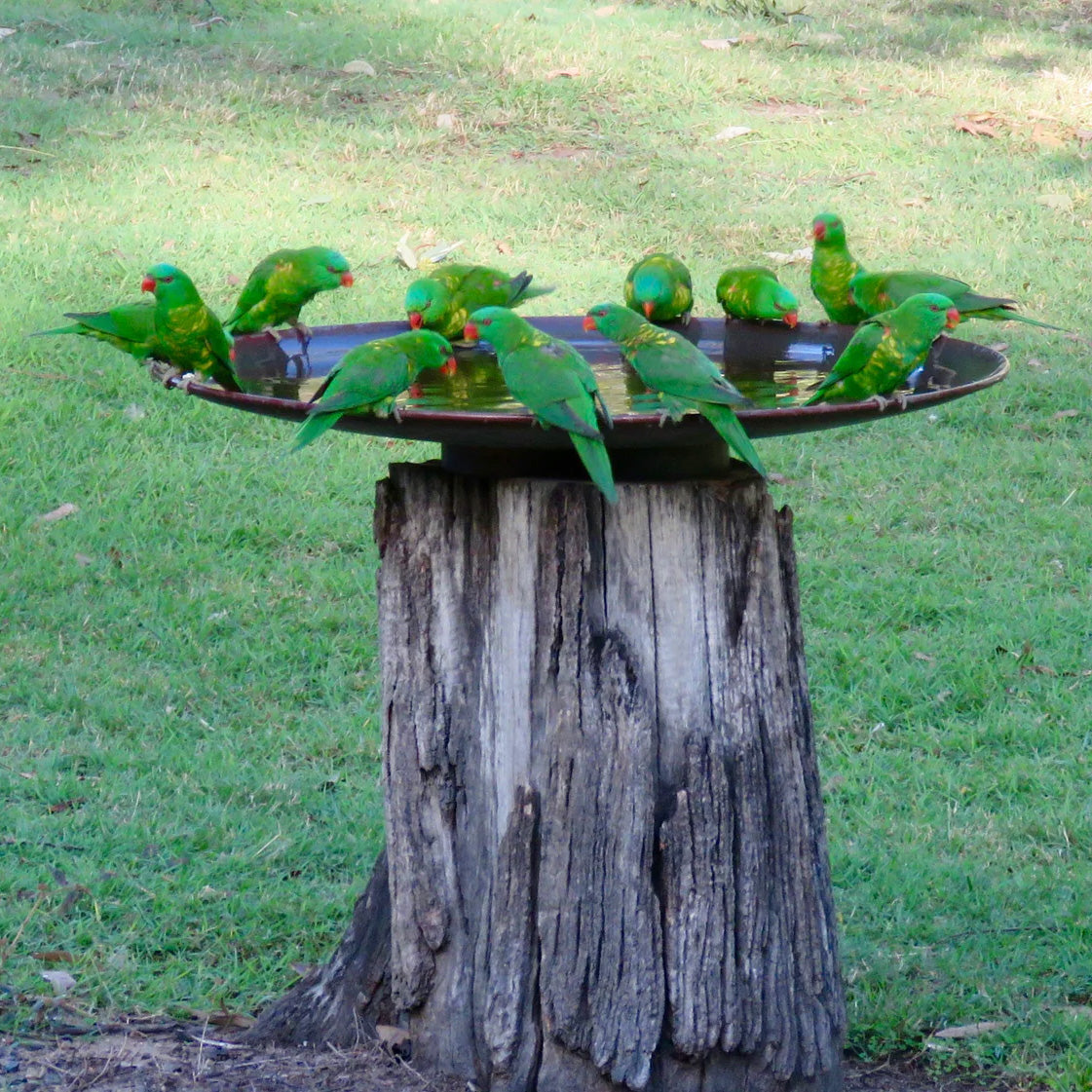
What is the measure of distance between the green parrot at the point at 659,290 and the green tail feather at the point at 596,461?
70cm

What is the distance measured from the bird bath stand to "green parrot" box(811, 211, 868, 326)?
2.19ft

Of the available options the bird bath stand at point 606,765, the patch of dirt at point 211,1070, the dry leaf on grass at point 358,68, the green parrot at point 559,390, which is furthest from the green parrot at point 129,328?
the dry leaf on grass at point 358,68

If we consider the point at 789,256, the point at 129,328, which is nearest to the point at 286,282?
the point at 129,328

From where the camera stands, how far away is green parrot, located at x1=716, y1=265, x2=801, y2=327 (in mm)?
2877

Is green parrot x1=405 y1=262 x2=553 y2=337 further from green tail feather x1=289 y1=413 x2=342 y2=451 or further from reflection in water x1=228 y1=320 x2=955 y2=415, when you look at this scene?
green tail feather x1=289 y1=413 x2=342 y2=451

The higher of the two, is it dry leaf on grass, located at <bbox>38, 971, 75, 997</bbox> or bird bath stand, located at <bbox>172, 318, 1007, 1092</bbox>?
bird bath stand, located at <bbox>172, 318, 1007, 1092</bbox>

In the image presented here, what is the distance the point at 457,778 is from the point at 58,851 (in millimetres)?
1495

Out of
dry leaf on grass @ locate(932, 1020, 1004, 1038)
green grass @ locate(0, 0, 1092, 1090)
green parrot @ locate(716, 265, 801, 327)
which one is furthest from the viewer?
green grass @ locate(0, 0, 1092, 1090)

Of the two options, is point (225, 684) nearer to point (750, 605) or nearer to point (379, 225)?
point (750, 605)

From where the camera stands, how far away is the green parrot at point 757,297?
113 inches

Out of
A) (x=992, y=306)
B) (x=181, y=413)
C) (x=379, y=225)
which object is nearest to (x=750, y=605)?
(x=992, y=306)

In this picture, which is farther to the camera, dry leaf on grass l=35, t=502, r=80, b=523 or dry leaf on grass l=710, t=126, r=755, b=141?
dry leaf on grass l=710, t=126, r=755, b=141

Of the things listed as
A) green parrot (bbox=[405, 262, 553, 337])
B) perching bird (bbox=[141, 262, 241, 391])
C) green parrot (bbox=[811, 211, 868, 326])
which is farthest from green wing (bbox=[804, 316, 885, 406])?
perching bird (bbox=[141, 262, 241, 391])

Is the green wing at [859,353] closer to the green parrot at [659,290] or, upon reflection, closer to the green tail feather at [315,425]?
the green parrot at [659,290]
